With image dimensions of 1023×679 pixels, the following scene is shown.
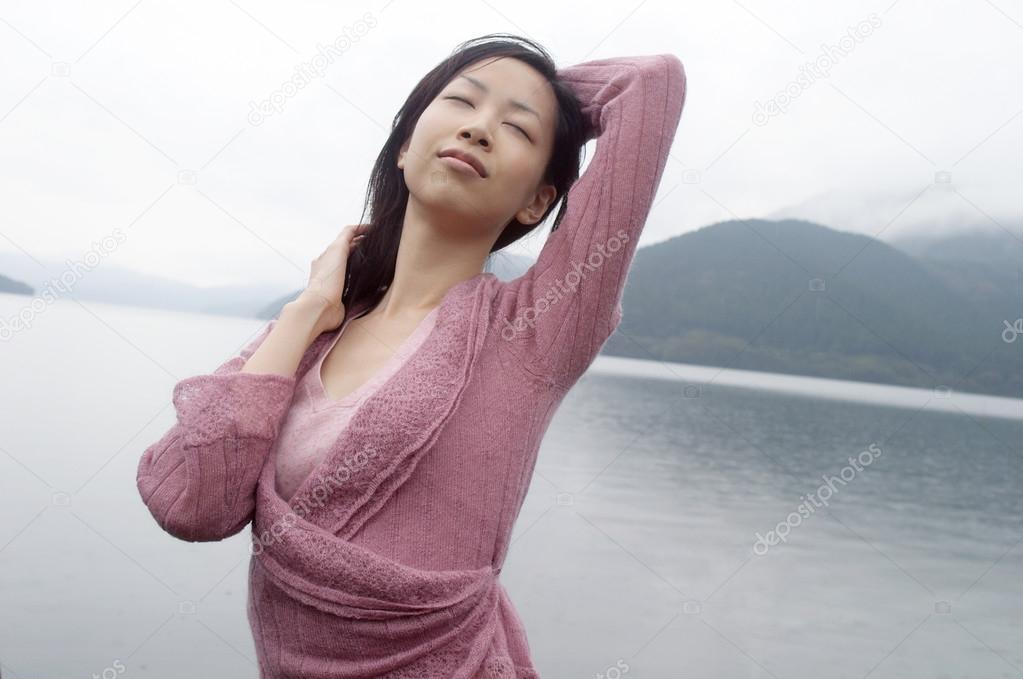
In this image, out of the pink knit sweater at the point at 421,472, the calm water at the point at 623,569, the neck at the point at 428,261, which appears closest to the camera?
the pink knit sweater at the point at 421,472

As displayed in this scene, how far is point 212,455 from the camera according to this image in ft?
4.04

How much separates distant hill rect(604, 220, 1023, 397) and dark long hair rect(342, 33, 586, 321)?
41.1 meters

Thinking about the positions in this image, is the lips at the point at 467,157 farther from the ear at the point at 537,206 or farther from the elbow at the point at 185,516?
the elbow at the point at 185,516

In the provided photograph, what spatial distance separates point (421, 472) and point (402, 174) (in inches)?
21.6

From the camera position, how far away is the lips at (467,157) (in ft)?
4.53

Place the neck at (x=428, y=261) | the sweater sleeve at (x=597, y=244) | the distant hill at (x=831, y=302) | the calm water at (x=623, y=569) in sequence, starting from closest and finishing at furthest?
the sweater sleeve at (x=597, y=244), the neck at (x=428, y=261), the calm water at (x=623, y=569), the distant hill at (x=831, y=302)

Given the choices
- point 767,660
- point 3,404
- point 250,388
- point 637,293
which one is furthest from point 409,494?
point 637,293

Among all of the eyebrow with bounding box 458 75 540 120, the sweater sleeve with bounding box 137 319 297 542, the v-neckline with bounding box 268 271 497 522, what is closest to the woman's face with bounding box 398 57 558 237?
the eyebrow with bounding box 458 75 540 120

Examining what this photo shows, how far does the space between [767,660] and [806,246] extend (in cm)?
5423

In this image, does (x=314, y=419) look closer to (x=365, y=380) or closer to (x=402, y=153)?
(x=365, y=380)

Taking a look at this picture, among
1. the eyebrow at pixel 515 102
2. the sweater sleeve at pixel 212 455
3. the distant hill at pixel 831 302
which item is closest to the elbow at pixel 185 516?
the sweater sleeve at pixel 212 455

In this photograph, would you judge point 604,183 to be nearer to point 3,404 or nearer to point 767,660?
point 767,660

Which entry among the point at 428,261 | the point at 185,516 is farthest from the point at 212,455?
the point at 428,261

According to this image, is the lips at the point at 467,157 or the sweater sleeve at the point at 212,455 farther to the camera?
the lips at the point at 467,157
